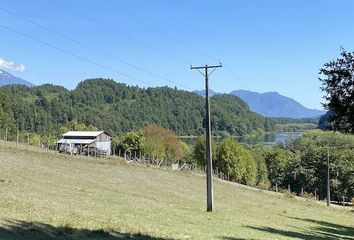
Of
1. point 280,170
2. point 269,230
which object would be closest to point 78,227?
point 269,230

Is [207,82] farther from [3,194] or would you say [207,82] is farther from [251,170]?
[251,170]

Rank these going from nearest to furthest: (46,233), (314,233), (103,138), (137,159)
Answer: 1. (46,233)
2. (314,233)
3. (137,159)
4. (103,138)

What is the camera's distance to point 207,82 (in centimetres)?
4009

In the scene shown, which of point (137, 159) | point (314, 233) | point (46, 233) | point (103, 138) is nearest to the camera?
point (46, 233)

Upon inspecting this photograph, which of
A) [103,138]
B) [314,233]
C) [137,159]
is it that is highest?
[103,138]

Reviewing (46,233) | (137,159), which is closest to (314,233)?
(46,233)

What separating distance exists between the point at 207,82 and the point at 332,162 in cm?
11994

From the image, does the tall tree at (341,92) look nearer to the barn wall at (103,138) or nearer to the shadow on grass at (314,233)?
the shadow on grass at (314,233)

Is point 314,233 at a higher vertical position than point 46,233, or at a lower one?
lower

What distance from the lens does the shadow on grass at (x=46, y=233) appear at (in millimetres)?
14536

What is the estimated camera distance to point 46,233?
Answer: 15.4 m

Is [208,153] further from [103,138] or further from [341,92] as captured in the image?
[103,138]

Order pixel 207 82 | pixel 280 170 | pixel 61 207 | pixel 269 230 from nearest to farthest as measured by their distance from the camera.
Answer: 1. pixel 61 207
2. pixel 269 230
3. pixel 207 82
4. pixel 280 170

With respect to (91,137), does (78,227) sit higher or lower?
lower
